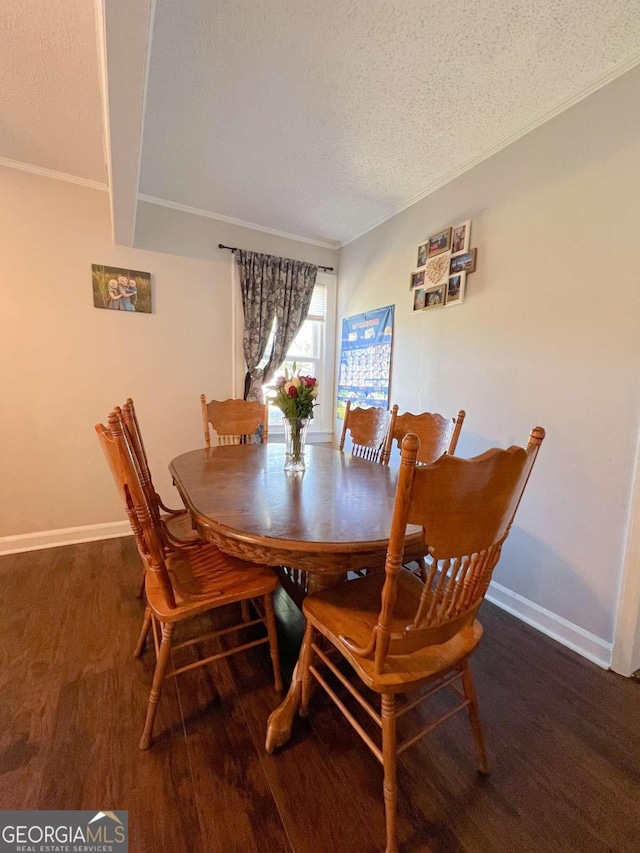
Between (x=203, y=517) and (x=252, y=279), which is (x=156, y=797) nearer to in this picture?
(x=203, y=517)

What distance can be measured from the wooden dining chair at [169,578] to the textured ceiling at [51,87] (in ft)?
5.11

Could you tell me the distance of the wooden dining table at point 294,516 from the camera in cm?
96

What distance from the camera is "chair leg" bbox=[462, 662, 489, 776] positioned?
106 cm

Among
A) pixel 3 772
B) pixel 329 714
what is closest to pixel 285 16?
pixel 329 714

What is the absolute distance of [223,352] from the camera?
298cm

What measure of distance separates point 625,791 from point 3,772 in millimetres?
1909

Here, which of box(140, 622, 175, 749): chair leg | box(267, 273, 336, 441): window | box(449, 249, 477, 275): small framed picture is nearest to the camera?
box(140, 622, 175, 749): chair leg

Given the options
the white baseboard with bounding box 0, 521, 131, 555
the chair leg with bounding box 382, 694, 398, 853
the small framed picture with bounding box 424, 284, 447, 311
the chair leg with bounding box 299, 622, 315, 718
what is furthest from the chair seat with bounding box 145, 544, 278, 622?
the small framed picture with bounding box 424, 284, 447, 311

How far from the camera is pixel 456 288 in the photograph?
220 cm

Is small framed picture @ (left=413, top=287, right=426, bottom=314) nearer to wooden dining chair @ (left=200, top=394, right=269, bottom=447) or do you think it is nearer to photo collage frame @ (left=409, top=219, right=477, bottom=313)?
photo collage frame @ (left=409, top=219, right=477, bottom=313)

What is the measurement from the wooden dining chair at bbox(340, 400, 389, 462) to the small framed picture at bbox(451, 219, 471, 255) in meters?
1.12

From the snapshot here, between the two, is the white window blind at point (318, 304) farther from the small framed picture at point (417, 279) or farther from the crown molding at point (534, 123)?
the small framed picture at point (417, 279)

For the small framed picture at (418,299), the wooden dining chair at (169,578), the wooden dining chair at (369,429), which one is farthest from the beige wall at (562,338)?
the wooden dining chair at (169,578)

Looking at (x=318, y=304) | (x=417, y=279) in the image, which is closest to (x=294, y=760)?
(x=417, y=279)
